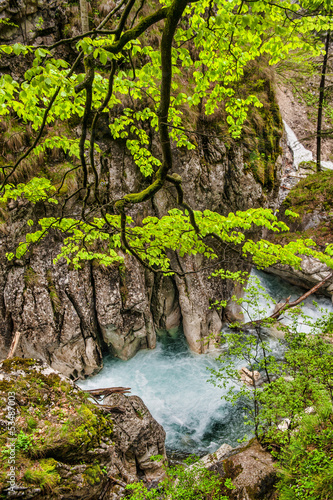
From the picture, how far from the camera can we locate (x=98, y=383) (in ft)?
29.8

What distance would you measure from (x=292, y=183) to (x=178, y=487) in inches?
692

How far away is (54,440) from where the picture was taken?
3572 mm

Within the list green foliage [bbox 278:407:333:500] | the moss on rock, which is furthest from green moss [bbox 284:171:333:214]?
the moss on rock

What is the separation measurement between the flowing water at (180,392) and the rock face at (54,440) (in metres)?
3.64

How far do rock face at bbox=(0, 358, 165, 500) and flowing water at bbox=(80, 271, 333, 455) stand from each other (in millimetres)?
3637

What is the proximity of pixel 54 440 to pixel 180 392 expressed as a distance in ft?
21.2

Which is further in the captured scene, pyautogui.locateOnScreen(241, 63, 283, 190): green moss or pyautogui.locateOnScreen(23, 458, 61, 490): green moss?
pyautogui.locateOnScreen(241, 63, 283, 190): green moss

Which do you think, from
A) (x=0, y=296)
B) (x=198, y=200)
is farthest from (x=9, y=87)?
Result: (x=198, y=200)

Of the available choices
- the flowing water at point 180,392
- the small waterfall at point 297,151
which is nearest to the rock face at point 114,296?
the flowing water at point 180,392

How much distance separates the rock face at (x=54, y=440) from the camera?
320cm

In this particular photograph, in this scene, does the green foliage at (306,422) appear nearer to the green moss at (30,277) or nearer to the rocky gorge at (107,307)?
the rocky gorge at (107,307)

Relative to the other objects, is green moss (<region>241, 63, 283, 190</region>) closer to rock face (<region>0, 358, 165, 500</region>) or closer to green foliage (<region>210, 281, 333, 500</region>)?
green foliage (<region>210, 281, 333, 500</region>)

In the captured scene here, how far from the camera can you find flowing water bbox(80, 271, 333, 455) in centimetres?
773

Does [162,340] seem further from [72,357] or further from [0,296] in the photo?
[0,296]
